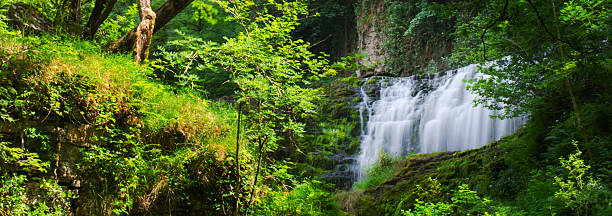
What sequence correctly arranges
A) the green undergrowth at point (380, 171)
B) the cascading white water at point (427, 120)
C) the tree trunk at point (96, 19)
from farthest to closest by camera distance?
the cascading white water at point (427, 120), the green undergrowth at point (380, 171), the tree trunk at point (96, 19)

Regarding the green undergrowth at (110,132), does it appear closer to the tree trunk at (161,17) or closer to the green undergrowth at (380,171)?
the tree trunk at (161,17)

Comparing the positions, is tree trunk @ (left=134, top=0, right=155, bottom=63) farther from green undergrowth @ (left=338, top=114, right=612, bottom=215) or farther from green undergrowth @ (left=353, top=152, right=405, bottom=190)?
A: green undergrowth @ (left=353, top=152, right=405, bottom=190)

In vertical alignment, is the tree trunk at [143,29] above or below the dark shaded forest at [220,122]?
above

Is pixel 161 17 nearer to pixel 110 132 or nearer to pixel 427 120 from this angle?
pixel 110 132

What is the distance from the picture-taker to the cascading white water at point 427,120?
29.8ft

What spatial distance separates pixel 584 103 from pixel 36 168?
252 inches

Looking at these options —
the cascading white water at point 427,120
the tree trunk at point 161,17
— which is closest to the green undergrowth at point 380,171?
the cascading white water at point 427,120

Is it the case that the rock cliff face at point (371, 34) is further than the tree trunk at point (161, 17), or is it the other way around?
the rock cliff face at point (371, 34)

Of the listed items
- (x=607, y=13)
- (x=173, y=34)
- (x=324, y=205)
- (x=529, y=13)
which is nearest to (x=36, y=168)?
(x=324, y=205)

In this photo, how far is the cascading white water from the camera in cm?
908

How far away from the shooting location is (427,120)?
10406mm

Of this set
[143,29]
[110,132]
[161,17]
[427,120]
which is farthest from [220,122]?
[427,120]

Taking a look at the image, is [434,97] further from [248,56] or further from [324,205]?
[248,56]

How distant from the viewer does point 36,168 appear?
335 centimetres
